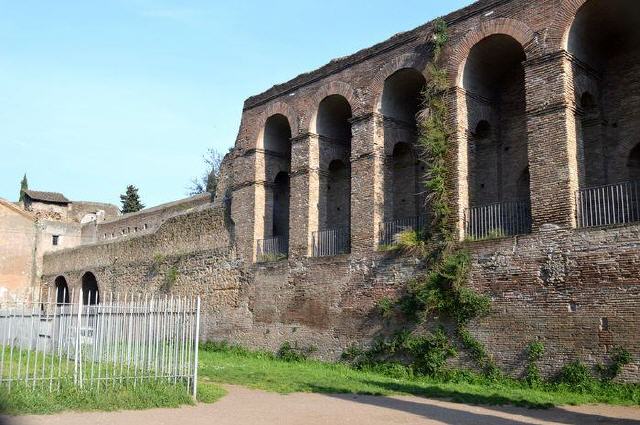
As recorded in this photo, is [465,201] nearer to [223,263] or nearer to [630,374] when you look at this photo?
[630,374]

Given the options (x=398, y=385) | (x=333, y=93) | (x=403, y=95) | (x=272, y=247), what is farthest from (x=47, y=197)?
(x=398, y=385)

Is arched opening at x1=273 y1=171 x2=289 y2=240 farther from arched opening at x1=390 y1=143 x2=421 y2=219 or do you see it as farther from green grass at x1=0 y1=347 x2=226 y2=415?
green grass at x1=0 y1=347 x2=226 y2=415

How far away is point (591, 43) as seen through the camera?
48.5 feet

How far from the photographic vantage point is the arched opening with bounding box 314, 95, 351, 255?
18672mm

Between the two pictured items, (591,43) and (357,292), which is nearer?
(591,43)

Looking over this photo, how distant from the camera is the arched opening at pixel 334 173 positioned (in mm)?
18672

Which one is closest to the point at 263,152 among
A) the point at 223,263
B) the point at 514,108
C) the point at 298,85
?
the point at 298,85

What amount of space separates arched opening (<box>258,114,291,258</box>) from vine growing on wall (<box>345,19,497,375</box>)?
210 inches

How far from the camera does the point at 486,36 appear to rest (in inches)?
601

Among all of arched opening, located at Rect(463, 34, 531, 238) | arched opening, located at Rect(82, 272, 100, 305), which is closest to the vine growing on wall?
arched opening, located at Rect(463, 34, 531, 238)

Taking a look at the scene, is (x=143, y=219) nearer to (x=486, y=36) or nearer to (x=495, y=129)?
(x=495, y=129)

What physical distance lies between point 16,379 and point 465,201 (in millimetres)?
9956

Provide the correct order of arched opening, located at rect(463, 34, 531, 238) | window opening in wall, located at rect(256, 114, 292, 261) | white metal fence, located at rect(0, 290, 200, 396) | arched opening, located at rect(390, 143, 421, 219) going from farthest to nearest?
window opening in wall, located at rect(256, 114, 292, 261), arched opening, located at rect(390, 143, 421, 219), arched opening, located at rect(463, 34, 531, 238), white metal fence, located at rect(0, 290, 200, 396)

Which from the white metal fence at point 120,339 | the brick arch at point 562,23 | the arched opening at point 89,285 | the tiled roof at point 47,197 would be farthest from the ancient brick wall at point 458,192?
the tiled roof at point 47,197
